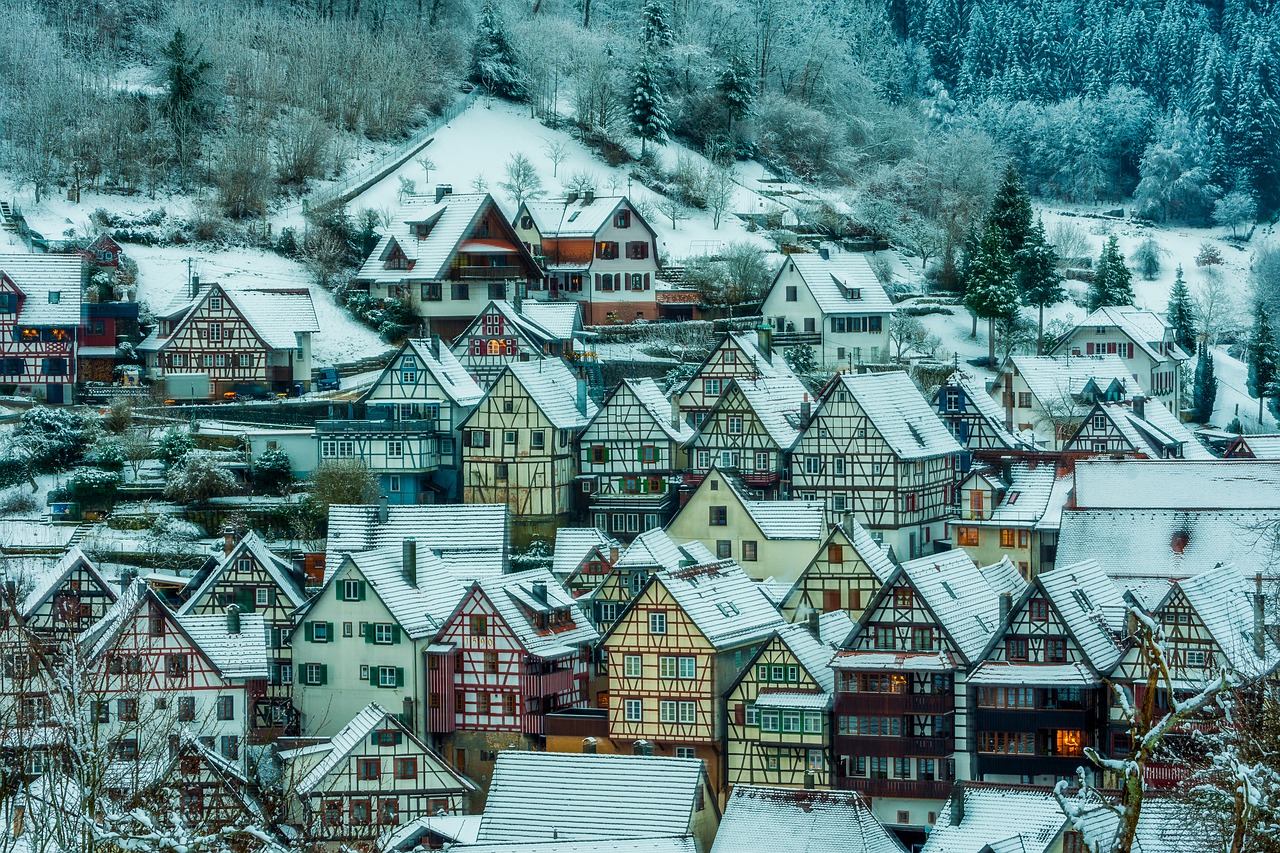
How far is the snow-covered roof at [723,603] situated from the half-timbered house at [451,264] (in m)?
30.5

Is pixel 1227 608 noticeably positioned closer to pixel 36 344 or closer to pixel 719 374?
pixel 719 374

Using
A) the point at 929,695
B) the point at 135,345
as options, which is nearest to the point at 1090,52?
the point at 135,345

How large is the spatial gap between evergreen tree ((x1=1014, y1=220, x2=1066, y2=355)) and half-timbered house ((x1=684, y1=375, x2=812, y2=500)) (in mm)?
28105

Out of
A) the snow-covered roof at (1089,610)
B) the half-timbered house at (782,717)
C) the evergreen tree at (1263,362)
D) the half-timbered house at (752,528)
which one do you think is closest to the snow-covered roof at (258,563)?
the half-timbered house at (752,528)

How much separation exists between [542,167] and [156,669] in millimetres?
57955

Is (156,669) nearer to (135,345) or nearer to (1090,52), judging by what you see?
(135,345)

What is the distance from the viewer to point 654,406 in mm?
73250

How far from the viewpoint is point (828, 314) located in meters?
89.1

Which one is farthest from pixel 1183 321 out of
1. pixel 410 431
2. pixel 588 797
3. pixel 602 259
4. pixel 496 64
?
pixel 588 797

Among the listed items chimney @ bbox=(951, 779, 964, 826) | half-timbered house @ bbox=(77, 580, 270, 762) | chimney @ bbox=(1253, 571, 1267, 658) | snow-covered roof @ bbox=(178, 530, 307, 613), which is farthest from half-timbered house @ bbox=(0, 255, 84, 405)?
chimney @ bbox=(1253, 571, 1267, 658)

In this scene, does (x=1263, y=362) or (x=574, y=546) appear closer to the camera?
(x=574, y=546)

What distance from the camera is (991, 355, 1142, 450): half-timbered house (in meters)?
82.3

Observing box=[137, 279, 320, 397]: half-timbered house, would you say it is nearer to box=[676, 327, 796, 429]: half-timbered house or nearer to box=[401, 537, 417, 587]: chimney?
box=[676, 327, 796, 429]: half-timbered house

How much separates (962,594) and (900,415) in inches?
603
